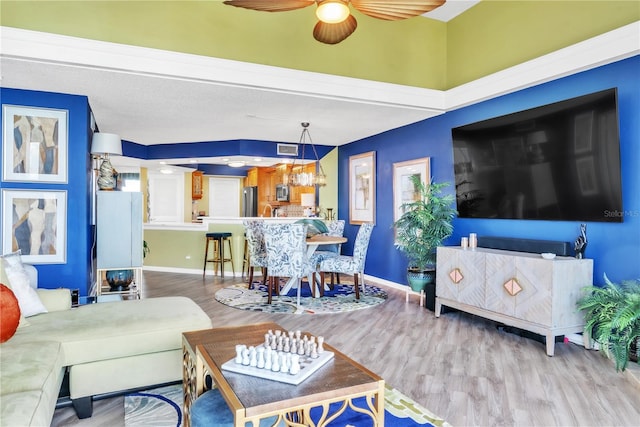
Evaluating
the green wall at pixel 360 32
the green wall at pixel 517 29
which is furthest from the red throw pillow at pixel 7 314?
the green wall at pixel 517 29

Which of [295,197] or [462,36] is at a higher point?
[462,36]

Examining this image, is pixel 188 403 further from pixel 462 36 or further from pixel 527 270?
pixel 462 36

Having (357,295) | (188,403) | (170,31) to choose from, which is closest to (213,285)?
(357,295)

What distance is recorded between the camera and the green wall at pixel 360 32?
11.6ft

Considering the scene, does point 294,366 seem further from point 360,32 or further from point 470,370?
point 360,32

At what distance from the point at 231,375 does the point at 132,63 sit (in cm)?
314

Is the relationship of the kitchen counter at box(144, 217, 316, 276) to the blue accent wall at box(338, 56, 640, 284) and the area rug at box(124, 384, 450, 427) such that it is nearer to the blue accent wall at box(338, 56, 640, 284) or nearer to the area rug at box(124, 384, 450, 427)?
the blue accent wall at box(338, 56, 640, 284)

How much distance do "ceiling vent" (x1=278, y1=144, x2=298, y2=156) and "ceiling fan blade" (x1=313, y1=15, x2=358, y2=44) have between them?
4738 mm

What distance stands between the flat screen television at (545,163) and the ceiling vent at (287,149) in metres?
3.53

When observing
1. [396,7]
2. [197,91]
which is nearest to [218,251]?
[197,91]

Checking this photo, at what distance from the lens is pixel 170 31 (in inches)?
151

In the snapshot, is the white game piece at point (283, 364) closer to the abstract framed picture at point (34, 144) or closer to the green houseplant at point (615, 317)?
the green houseplant at point (615, 317)

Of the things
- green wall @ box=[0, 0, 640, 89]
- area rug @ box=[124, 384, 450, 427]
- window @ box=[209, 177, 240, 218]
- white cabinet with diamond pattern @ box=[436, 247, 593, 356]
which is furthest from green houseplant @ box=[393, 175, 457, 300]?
window @ box=[209, 177, 240, 218]

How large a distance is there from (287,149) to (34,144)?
435 centimetres
